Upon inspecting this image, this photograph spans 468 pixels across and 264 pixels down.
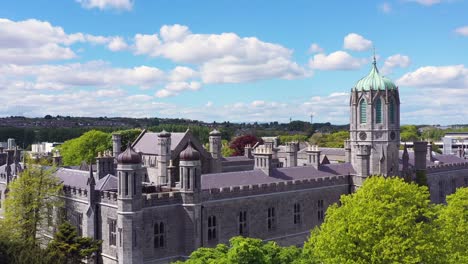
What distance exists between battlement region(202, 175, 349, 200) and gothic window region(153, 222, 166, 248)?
4.39 metres

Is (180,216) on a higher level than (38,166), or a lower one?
lower

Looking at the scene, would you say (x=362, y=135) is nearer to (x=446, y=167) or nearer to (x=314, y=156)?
(x=314, y=156)

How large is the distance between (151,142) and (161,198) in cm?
2253

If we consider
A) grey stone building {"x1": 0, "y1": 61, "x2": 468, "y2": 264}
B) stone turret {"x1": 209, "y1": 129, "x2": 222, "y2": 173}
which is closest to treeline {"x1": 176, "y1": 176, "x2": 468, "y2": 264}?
grey stone building {"x1": 0, "y1": 61, "x2": 468, "y2": 264}

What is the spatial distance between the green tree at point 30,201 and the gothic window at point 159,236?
1040cm

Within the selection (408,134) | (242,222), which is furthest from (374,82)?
(408,134)

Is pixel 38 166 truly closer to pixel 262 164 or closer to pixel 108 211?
pixel 108 211

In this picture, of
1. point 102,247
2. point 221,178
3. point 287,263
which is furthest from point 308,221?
point 287,263

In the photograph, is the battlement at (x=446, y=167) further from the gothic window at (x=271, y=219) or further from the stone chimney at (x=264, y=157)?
the gothic window at (x=271, y=219)

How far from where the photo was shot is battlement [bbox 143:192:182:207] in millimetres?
38281

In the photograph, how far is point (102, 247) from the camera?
1607 inches

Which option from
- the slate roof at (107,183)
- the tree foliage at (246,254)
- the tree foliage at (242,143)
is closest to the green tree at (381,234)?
the tree foliage at (246,254)

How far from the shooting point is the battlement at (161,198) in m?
38.3

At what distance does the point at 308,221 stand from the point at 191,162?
17069 millimetres
